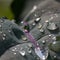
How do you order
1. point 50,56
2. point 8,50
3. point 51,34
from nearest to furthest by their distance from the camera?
point 8,50 < point 50,56 < point 51,34

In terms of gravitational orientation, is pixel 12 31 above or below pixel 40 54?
above

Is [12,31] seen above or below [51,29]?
above

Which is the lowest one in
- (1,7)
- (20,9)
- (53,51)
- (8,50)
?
(1,7)

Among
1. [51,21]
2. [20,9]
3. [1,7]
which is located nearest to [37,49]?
[51,21]

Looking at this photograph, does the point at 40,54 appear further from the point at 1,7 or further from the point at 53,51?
the point at 1,7

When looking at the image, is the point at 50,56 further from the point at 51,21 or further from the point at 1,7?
the point at 1,7

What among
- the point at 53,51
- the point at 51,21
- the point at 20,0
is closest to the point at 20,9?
the point at 20,0

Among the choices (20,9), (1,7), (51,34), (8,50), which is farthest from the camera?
(1,7)

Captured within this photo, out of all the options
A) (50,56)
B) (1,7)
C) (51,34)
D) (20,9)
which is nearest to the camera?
(50,56)

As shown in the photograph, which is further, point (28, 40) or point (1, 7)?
point (1, 7)
